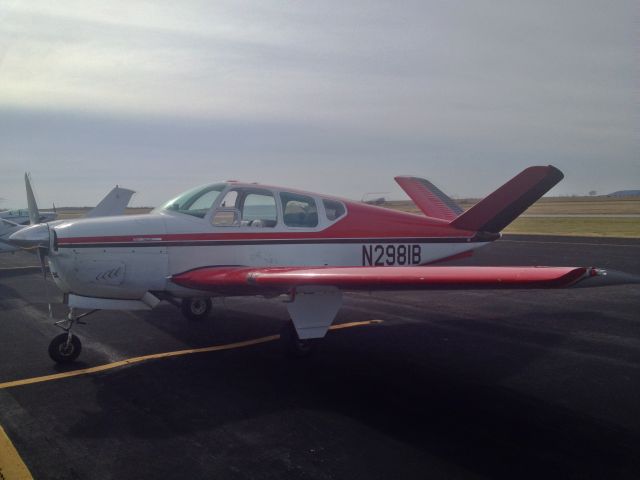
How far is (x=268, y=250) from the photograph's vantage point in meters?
7.77

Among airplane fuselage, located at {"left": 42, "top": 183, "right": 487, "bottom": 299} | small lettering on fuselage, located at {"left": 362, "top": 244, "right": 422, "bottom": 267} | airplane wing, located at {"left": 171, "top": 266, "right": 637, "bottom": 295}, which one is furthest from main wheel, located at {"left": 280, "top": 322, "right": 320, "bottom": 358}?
small lettering on fuselage, located at {"left": 362, "top": 244, "right": 422, "bottom": 267}

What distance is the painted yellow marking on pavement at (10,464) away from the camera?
3863 millimetres

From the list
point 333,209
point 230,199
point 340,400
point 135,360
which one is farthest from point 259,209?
point 340,400

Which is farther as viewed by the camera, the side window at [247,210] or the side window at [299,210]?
the side window at [299,210]

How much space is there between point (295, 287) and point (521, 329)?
444cm

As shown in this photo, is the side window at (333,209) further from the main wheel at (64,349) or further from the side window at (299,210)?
the main wheel at (64,349)

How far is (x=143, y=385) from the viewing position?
5902 mm

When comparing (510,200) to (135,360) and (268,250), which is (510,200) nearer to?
(268,250)

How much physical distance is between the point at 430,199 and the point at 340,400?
6.84 metres

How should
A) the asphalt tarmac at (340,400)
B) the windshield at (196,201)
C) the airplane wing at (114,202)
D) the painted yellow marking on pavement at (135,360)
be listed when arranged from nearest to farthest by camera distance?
the asphalt tarmac at (340,400) < the painted yellow marking on pavement at (135,360) < the windshield at (196,201) < the airplane wing at (114,202)

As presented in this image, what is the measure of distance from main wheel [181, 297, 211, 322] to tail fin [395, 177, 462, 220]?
5097 mm

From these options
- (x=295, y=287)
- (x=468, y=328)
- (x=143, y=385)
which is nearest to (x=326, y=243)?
(x=295, y=287)

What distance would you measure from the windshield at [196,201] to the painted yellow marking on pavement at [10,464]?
391 cm

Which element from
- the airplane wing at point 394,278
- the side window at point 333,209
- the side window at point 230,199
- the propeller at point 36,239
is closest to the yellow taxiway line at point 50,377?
the airplane wing at point 394,278
